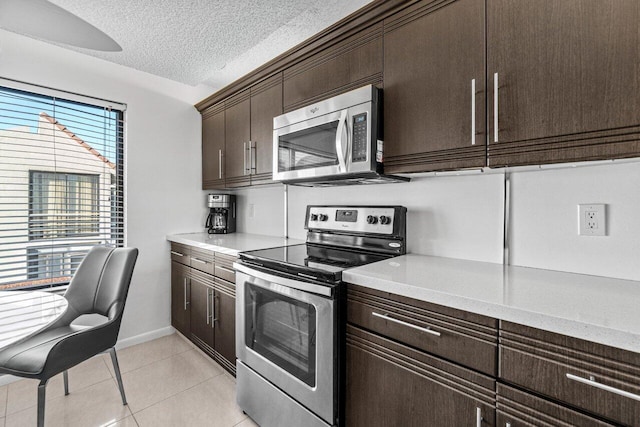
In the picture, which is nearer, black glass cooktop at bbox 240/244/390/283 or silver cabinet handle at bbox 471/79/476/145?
silver cabinet handle at bbox 471/79/476/145

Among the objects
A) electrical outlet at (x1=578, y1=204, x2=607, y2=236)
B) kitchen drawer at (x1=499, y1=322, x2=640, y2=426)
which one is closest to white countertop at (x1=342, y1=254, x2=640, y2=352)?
kitchen drawer at (x1=499, y1=322, x2=640, y2=426)

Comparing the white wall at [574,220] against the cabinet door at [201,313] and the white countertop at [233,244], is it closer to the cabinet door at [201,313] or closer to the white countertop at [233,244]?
the white countertop at [233,244]

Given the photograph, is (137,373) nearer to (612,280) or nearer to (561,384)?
(561,384)

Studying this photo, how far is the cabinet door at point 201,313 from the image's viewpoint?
2.23 metres

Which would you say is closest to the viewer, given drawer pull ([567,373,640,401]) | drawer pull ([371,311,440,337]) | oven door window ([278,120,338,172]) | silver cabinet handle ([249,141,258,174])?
drawer pull ([567,373,640,401])

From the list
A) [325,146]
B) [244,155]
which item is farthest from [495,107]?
[244,155]

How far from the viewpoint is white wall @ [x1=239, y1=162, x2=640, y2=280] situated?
1124 mm

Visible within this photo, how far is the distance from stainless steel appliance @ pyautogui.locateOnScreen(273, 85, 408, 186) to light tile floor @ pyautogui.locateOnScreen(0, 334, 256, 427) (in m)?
1.48

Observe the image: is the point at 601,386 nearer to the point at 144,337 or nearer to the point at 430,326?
the point at 430,326

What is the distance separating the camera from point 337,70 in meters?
1.70

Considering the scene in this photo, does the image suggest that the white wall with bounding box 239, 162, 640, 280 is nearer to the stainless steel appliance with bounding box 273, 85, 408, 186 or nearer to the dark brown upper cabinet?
the stainless steel appliance with bounding box 273, 85, 408, 186

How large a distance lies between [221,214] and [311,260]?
5.59 feet

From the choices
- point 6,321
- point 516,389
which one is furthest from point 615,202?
point 6,321

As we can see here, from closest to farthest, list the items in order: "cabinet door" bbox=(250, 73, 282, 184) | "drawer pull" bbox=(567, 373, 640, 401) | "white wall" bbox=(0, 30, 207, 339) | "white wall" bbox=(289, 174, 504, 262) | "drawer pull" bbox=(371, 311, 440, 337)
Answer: "drawer pull" bbox=(567, 373, 640, 401)
"drawer pull" bbox=(371, 311, 440, 337)
"white wall" bbox=(289, 174, 504, 262)
"cabinet door" bbox=(250, 73, 282, 184)
"white wall" bbox=(0, 30, 207, 339)
